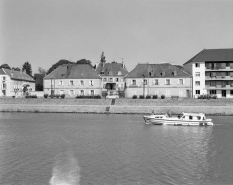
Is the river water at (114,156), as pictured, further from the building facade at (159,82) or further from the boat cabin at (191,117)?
the building facade at (159,82)

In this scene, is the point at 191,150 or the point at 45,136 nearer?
the point at 191,150

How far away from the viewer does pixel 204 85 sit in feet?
302

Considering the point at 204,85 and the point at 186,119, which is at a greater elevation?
the point at 204,85

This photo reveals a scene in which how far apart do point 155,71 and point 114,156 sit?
65718 mm

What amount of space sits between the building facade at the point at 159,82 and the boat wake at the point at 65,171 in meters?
62.8

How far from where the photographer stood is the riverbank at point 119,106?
75.2 metres

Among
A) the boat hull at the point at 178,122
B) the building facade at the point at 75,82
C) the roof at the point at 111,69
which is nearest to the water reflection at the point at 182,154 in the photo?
the boat hull at the point at 178,122

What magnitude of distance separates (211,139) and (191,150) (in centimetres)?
871

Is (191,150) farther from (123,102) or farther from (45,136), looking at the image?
(123,102)

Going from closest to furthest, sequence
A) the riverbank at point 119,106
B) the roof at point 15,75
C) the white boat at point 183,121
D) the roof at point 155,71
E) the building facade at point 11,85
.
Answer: the white boat at point 183,121
the riverbank at point 119,106
the roof at point 155,71
the building facade at point 11,85
the roof at point 15,75

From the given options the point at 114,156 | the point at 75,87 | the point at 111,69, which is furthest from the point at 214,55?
the point at 114,156

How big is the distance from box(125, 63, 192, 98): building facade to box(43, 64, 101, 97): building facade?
9.97 m

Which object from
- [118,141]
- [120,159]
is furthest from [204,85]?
[120,159]

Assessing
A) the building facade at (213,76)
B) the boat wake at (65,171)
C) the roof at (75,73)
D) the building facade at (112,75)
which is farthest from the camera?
the building facade at (112,75)
